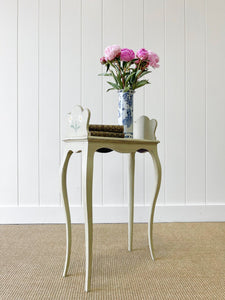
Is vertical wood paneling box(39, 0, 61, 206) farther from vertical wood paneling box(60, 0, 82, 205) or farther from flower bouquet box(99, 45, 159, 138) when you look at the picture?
flower bouquet box(99, 45, 159, 138)

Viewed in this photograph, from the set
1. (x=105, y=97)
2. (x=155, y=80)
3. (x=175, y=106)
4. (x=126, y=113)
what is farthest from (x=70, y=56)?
(x=126, y=113)

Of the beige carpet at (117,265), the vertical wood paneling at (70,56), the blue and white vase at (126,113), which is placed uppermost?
the vertical wood paneling at (70,56)

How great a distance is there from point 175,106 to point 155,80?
0.26m

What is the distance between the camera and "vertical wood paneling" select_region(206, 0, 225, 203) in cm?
231

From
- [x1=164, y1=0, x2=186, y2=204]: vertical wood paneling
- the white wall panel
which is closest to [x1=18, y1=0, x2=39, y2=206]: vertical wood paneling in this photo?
the white wall panel

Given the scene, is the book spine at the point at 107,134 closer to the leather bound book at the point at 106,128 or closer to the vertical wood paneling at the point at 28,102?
the leather bound book at the point at 106,128

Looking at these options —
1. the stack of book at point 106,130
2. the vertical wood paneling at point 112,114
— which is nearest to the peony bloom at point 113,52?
the stack of book at point 106,130

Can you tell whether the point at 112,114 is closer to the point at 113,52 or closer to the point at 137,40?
the point at 137,40

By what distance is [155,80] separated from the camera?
229cm

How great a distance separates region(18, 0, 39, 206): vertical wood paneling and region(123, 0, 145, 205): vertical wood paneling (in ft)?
2.30

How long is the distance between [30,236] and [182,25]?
1931 millimetres

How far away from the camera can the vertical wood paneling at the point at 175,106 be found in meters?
2.29

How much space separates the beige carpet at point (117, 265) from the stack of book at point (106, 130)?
60 cm

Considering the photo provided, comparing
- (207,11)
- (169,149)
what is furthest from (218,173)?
(207,11)
